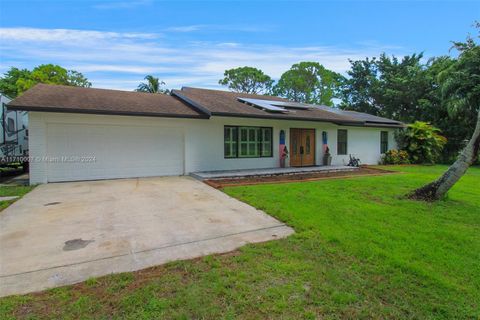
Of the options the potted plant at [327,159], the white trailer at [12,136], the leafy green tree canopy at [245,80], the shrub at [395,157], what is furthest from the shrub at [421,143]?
the leafy green tree canopy at [245,80]

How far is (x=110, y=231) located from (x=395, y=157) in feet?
54.3

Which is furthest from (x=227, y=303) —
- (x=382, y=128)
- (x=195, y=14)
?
(x=382, y=128)

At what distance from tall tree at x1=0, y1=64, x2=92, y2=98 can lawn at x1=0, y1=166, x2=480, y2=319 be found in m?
25.9

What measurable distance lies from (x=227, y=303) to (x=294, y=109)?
40.8 feet

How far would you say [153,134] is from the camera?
34.1 ft

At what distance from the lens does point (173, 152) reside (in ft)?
35.3

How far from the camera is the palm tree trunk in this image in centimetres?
621

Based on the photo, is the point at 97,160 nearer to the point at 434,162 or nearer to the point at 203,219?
the point at 203,219

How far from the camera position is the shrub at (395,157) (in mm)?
16266

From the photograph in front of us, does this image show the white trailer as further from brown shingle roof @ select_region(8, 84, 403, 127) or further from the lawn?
the lawn

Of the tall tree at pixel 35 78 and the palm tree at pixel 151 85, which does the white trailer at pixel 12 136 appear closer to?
the tall tree at pixel 35 78

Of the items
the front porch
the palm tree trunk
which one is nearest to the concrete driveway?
the front porch

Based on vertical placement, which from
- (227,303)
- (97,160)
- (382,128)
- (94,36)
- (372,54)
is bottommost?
(227,303)

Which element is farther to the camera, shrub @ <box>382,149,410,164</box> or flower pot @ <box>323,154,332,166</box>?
shrub @ <box>382,149,410,164</box>
